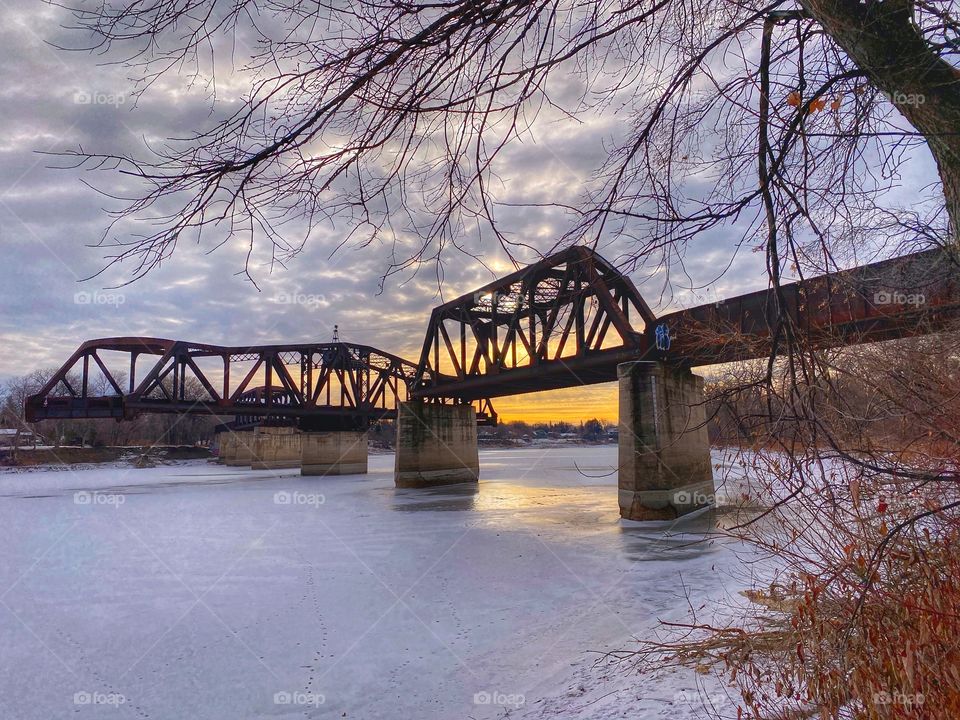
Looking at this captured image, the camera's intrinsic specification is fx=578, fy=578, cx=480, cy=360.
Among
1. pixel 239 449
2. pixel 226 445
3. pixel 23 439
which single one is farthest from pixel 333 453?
pixel 23 439

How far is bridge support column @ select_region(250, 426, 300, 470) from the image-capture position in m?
87.7

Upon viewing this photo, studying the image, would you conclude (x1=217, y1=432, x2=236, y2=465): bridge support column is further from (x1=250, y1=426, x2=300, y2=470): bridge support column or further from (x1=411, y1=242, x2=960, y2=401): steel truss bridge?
(x1=411, y1=242, x2=960, y2=401): steel truss bridge

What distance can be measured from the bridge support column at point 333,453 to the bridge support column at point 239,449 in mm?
26719

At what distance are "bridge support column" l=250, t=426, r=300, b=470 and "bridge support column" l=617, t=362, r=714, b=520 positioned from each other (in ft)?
243

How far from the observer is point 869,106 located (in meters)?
3.98

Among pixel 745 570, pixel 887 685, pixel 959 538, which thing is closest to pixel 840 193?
pixel 959 538

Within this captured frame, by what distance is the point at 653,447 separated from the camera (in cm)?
2300

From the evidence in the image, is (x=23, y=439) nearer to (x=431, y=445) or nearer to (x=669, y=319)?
(x=431, y=445)

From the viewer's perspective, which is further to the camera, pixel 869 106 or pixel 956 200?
pixel 869 106

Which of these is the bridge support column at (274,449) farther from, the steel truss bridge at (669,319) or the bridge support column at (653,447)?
the bridge support column at (653,447)

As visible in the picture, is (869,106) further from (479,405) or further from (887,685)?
(479,405)

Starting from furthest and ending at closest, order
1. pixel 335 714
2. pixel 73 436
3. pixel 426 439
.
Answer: pixel 73 436 → pixel 426 439 → pixel 335 714

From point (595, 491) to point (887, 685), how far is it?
3677 centimetres

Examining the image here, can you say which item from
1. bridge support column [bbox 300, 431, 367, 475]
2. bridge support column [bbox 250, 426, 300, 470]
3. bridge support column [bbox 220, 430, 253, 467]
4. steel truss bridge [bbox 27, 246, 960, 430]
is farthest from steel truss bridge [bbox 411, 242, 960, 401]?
bridge support column [bbox 220, 430, 253, 467]
